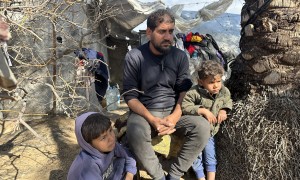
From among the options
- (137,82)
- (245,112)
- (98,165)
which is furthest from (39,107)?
(245,112)

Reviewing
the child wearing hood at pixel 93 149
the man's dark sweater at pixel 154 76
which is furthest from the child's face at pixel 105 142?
the man's dark sweater at pixel 154 76

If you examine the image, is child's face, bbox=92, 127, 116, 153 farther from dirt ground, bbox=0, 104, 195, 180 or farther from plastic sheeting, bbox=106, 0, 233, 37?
plastic sheeting, bbox=106, 0, 233, 37

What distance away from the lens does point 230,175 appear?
3008mm

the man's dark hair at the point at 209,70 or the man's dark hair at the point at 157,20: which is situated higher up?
the man's dark hair at the point at 157,20

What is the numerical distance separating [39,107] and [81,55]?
1804 millimetres

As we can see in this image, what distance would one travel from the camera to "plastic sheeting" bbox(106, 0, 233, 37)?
22.1 ft

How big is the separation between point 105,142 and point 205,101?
1157 millimetres

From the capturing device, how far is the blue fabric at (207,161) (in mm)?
3070

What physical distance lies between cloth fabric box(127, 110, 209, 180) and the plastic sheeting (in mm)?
4230

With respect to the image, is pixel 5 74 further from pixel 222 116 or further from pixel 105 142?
pixel 222 116

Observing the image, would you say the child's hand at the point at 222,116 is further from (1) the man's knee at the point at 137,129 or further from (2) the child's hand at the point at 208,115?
(1) the man's knee at the point at 137,129

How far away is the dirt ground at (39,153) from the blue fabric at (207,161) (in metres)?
0.23

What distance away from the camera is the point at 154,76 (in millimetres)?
3021

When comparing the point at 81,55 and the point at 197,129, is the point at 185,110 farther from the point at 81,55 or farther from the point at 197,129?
the point at 81,55
